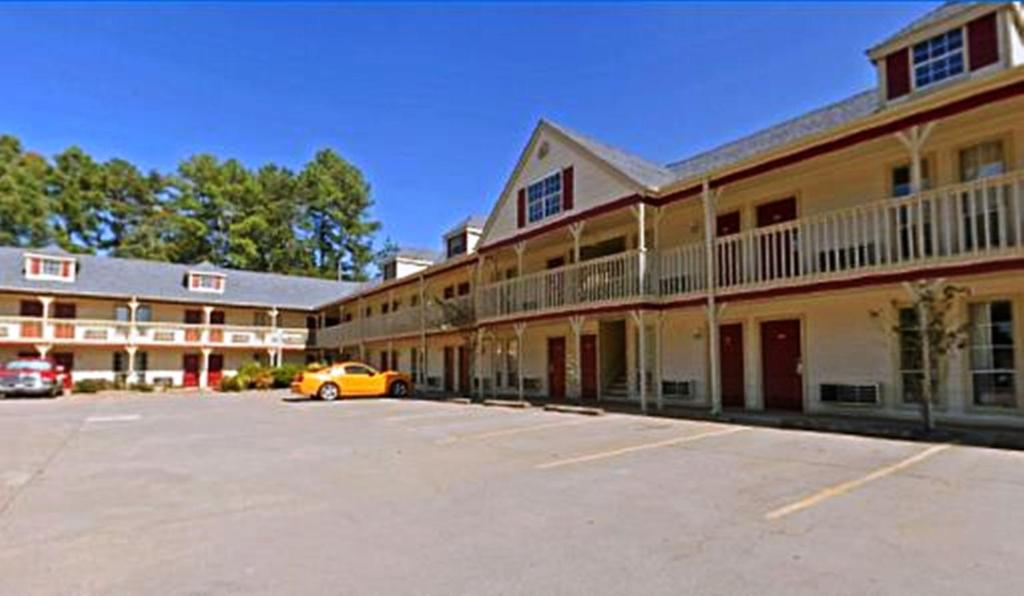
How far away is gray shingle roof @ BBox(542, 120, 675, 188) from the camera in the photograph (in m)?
17.5

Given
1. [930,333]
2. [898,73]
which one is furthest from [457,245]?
[930,333]

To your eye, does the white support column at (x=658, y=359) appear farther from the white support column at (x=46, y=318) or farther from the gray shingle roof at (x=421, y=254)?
the white support column at (x=46, y=318)

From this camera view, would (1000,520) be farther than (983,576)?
Yes

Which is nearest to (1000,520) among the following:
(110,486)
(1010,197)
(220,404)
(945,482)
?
(945,482)

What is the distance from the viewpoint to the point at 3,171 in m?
46.0

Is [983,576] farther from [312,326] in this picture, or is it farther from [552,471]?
[312,326]

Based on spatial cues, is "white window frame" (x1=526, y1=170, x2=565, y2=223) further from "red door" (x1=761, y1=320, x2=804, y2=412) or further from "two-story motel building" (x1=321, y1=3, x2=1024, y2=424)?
"red door" (x1=761, y1=320, x2=804, y2=412)

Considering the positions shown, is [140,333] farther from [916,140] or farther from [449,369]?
[916,140]

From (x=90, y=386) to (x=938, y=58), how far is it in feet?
121

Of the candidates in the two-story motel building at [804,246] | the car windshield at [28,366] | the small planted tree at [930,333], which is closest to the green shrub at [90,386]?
the car windshield at [28,366]

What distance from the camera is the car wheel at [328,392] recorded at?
24.8 metres

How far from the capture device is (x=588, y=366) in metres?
20.5

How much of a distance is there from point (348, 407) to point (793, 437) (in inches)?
559

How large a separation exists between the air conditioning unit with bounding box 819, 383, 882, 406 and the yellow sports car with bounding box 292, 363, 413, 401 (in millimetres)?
16996
